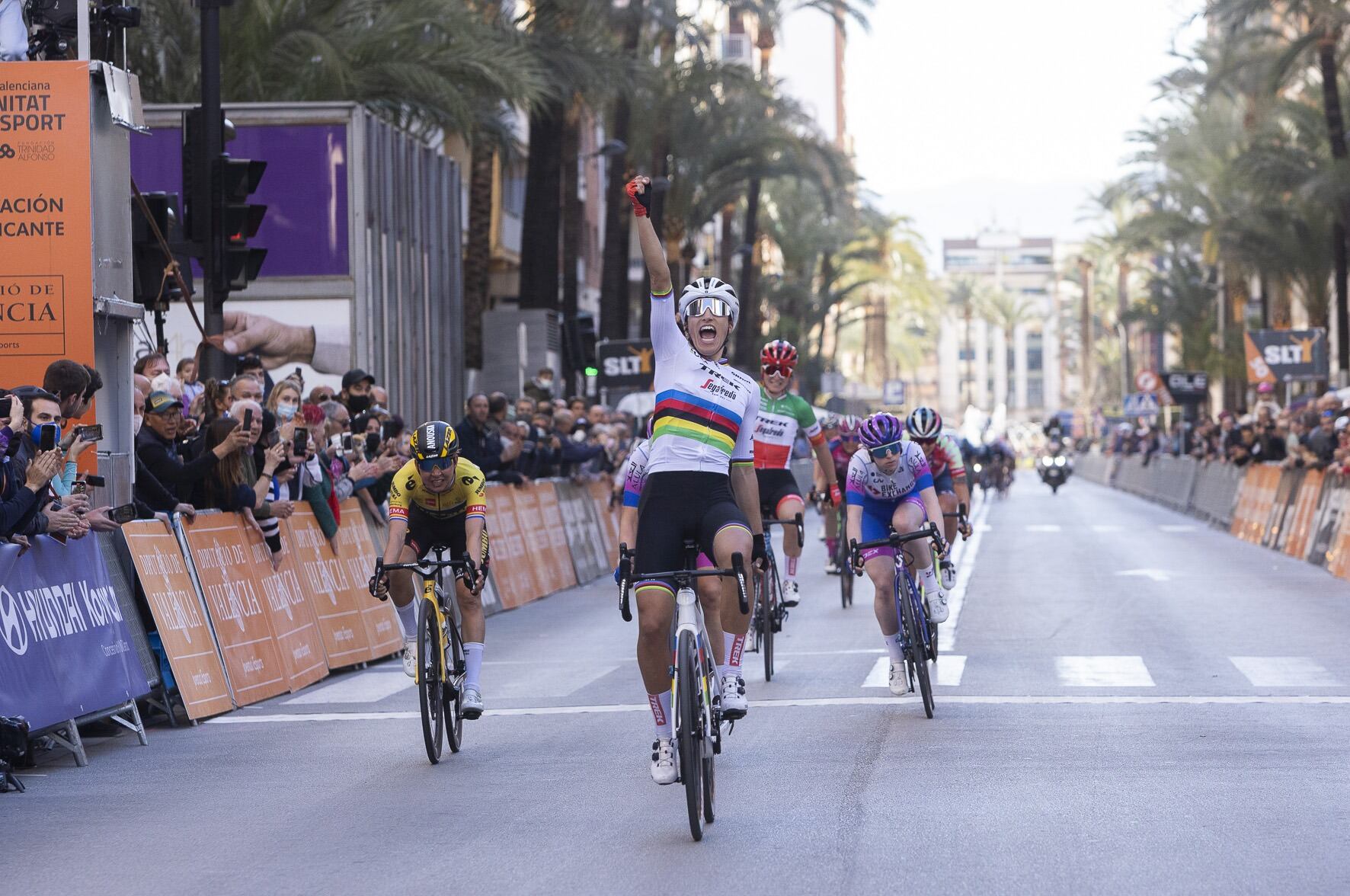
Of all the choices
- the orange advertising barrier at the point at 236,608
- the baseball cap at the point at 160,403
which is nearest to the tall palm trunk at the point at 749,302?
the baseball cap at the point at 160,403

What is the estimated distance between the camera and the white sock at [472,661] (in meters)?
11.0

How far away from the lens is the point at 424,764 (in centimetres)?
1036

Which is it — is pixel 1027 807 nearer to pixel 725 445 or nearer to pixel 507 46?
pixel 725 445

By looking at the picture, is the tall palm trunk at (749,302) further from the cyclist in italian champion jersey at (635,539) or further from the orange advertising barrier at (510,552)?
the cyclist in italian champion jersey at (635,539)

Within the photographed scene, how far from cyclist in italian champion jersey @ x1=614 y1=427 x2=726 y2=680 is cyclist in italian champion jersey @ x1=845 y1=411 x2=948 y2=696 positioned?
3230 millimetres

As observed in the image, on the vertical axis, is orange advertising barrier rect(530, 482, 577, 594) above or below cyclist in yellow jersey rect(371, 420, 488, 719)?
below

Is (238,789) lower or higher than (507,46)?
lower

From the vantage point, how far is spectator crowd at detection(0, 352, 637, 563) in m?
10.7

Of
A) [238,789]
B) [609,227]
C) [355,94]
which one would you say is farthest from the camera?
[609,227]

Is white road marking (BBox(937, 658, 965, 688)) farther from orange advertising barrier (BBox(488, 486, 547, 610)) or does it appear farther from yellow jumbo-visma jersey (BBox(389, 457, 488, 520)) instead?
orange advertising barrier (BBox(488, 486, 547, 610))

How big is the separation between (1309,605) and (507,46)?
43.4ft

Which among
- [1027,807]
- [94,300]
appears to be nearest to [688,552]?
[1027,807]

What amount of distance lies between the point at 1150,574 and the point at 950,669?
1094cm

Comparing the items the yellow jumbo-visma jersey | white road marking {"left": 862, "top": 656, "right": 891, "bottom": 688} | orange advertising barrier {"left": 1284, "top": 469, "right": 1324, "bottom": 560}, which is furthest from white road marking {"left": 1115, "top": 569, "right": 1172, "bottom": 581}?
the yellow jumbo-visma jersey
